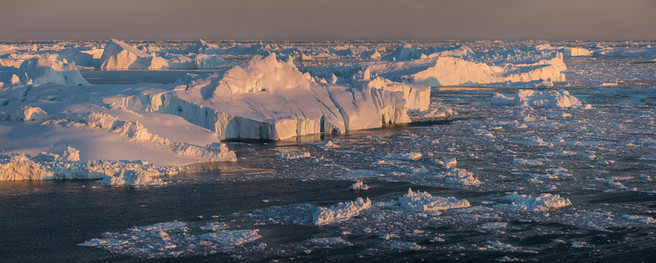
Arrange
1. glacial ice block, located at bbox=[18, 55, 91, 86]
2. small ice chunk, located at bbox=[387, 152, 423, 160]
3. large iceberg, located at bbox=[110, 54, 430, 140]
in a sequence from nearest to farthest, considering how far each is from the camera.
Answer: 1. small ice chunk, located at bbox=[387, 152, 423, 160]
2. large iceberg, located at bbox=[110, 54, 430, 140]
3. glacial ice block, located at bbox=[18, 55, 91, 86]

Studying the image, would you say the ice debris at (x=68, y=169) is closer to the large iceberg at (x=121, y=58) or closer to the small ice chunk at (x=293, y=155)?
the small ice chunk at (x=293, y=155)

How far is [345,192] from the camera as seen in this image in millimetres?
12875

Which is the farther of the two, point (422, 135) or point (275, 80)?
point (275, 80)

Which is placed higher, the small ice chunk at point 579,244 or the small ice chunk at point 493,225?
the small ice chunk at point 493,225

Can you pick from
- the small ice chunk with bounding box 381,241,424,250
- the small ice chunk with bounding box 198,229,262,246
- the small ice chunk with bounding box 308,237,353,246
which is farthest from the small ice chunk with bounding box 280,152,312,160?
the small ice chunk with bounding box 381,241,424,250

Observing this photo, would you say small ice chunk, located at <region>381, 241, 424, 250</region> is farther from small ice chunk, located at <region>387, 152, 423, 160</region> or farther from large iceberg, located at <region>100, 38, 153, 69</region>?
large iceberg, located at <region>100, 38, 153, 69</region>

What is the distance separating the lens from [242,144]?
18625mm

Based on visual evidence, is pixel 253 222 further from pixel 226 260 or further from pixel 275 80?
pixel 275 80

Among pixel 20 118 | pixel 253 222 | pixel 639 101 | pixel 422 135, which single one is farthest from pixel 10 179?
pixel 639 101

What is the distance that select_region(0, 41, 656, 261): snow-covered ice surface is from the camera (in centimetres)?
968

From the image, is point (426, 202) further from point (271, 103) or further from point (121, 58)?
point (121, 58)

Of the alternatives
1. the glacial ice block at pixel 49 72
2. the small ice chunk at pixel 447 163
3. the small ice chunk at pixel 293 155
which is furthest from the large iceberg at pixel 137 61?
the small ice chunk at pixel 447 163

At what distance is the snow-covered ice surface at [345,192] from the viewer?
9680 mm

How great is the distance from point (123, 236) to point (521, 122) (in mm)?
15909
